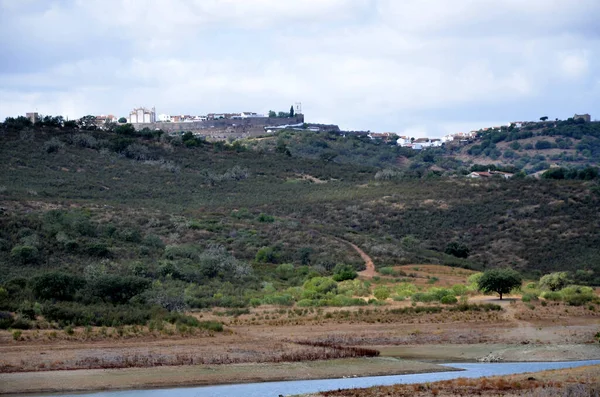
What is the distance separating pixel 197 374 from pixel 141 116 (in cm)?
14081

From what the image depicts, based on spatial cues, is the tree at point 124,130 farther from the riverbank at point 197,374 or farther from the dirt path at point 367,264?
the riverbank at point 197,374

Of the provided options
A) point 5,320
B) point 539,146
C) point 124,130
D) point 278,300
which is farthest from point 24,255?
point 539,146

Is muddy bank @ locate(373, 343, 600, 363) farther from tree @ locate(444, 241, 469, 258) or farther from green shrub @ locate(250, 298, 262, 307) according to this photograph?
tree @ locate(444, 241, 469, 258)

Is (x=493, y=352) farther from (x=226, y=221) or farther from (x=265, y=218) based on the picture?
(x=265, y=218)

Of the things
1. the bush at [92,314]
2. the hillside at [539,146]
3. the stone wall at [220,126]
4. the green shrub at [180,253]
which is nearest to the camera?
the bush at [92,314]

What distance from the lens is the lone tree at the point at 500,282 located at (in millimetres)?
42344

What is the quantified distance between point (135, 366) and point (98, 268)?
15.3m

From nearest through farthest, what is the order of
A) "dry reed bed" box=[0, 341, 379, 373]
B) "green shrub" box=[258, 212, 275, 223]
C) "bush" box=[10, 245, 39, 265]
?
"dry reed bed" box=[0, 341, 379, 373] → "bush" box=[10, 245, 39, 265] → "green shrub" box=[258, 212, 275, 223]

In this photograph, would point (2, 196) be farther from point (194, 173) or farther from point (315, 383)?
point (315, 383)

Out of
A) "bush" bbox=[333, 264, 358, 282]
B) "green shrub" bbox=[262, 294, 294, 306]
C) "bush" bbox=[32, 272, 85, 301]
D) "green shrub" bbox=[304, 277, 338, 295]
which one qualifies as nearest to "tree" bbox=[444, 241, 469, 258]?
"bush" bbox=[333, 264, 358, 282]

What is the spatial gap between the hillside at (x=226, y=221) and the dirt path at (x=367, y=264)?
0.59 metres

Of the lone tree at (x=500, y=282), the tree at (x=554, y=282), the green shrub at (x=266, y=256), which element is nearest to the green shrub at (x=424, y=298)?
the lone tree at (x=500, y=282)

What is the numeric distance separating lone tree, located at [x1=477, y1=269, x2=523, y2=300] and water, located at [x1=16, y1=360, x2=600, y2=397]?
12.3 meters

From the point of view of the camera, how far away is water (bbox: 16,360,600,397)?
83.4 feet
